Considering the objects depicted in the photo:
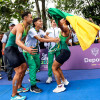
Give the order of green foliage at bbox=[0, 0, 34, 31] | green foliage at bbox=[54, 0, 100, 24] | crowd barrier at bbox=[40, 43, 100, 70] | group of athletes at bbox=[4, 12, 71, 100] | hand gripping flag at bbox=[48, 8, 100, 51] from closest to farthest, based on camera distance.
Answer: hand gripping flag at bbox=[48, 8, 100, 51]
group of athletes at bbox=[4, 12, 71, 100]
crowd barrier at bbox=[40, 43, 100, 70]
green foliage at bbox=[0, 0, 34, 31]
green foliage at bbox=[54, 0, 100, 24]

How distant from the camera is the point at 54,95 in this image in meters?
3.16

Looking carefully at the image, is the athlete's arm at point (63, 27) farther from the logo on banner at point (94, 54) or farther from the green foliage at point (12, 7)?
the green foliage at point (12, 7)

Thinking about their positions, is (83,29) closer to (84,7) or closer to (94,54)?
(94,54)

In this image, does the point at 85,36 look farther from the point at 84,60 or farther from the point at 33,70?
the point at 84,60

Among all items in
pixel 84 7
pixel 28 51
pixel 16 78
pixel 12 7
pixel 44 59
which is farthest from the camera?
Answer: pixel 84 7

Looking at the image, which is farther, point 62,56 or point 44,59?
point 44,59

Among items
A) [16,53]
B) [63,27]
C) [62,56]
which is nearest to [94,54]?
[62,56]

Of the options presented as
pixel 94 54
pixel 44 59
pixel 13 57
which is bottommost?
pixel 44 59

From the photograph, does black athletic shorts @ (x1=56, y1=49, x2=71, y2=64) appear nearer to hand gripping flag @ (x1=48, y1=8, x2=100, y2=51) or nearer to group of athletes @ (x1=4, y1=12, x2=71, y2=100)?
group of athletes @ (x1=4, y1=12, x2=71, y2=100)

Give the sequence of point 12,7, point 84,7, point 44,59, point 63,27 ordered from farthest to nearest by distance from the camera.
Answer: point 84,7
point 12,7
point 44,59
point 63,27

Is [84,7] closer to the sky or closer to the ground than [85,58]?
closer to the sky

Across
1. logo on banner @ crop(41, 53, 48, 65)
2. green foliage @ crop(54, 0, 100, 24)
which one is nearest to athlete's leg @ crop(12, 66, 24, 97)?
logo on banner @ crop(41, 53, 48, 65)

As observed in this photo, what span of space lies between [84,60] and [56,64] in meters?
2.70

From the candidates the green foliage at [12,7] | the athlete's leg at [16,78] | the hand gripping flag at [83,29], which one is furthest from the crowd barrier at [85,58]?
the green foliage at [12,7]
